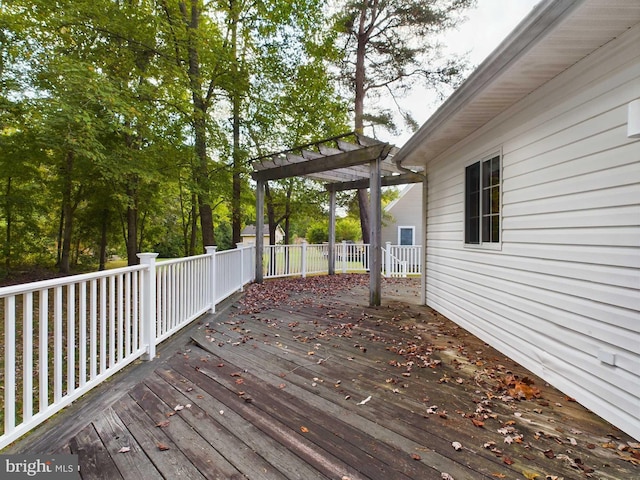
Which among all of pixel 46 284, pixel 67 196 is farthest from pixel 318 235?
pixel 46 284

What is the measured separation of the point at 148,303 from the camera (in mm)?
3088

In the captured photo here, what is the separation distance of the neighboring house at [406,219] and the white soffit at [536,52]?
489 inches

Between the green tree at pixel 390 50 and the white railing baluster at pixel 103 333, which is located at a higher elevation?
the green tree at pixel 390 50

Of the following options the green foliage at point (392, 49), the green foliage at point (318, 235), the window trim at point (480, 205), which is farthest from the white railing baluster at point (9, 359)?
the green foliage at point (318, 235)

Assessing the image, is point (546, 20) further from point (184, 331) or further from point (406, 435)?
point (184, 331)

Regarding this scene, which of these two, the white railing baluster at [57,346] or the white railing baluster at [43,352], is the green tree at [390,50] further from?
the white railing baluster at [43,352]

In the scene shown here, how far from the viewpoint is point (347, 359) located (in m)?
3.29

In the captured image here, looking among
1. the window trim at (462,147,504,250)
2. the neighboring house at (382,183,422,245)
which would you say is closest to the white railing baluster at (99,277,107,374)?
the window trim at (462,147,504,250)

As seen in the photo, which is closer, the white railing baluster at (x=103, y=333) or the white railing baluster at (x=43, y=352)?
the white railing baluster at (x=43, y=352)

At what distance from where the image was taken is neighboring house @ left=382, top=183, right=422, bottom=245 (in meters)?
16.1

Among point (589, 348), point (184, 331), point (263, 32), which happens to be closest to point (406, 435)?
point (589, 348)

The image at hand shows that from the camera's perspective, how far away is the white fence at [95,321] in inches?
66.4

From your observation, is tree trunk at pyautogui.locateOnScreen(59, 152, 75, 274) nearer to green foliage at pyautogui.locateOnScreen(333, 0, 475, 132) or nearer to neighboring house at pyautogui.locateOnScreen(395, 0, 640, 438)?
green foliage at pyautogui.locateOnScreen(333, 0, 475, 132)

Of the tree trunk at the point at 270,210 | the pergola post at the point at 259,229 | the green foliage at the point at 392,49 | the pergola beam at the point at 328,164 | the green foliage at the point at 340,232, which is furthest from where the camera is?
the green foliage at the point at 340,232
